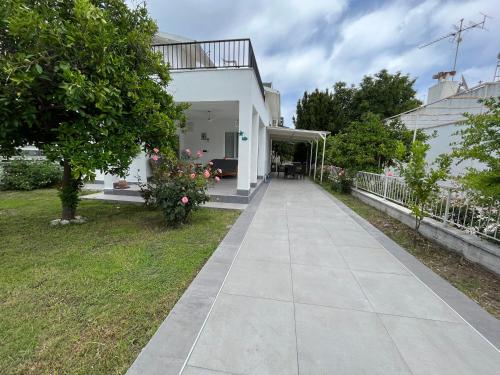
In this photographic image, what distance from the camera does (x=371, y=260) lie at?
3549 millimetres

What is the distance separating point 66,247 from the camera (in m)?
3.74

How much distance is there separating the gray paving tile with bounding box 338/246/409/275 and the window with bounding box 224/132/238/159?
31.5ft

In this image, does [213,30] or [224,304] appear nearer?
[224,304]

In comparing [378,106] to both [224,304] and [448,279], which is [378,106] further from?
[224,304]

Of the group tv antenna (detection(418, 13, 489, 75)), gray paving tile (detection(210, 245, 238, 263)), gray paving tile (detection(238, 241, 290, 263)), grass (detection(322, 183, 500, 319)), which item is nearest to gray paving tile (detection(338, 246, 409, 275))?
grass (detection(322, 183, 500, 319))

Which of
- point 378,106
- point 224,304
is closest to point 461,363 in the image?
point 224,304

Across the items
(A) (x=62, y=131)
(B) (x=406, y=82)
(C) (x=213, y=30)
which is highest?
(B) (x=406, y=82)

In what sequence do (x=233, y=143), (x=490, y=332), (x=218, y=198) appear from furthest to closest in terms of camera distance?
(x=233, y=143) < (x=218, y=198) < (x=490, y=332)

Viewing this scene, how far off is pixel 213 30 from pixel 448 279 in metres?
10.9

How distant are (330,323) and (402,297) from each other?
1076 mm

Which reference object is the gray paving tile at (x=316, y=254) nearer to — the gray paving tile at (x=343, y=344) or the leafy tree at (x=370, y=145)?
the gray paving tile at (x=343, y=344)

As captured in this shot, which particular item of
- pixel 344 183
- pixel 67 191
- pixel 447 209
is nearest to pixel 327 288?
pixel 447 209

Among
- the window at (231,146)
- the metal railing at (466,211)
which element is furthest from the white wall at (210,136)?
the metal railing at (466,211)

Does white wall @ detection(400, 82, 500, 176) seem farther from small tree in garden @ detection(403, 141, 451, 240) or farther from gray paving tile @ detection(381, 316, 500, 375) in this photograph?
gray paving tile @ detection(381, 316, 500, 375)
